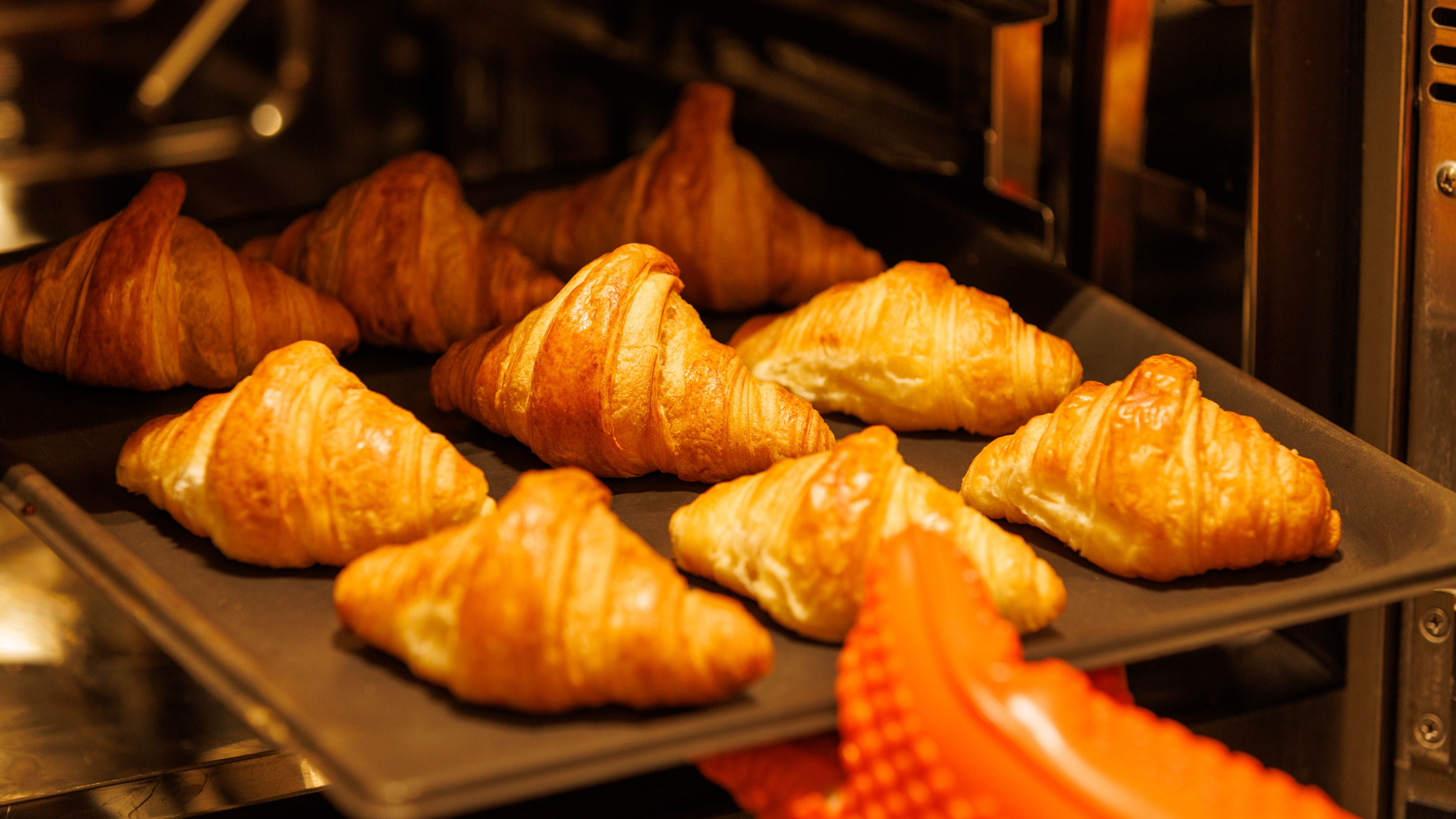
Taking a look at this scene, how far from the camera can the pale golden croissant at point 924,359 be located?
138cm

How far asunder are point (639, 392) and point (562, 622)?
0.38 meters

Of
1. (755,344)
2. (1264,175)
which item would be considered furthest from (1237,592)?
(755,344)

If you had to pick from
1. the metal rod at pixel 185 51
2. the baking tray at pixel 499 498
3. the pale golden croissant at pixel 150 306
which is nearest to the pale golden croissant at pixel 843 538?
the baking tray at pixel 499 498

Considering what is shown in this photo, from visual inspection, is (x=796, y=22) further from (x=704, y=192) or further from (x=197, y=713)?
(x=197, y=713)

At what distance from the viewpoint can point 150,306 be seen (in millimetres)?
1370

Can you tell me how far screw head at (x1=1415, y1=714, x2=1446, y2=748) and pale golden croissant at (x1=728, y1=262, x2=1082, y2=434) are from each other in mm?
470

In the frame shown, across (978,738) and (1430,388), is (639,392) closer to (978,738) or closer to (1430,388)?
(978,738)

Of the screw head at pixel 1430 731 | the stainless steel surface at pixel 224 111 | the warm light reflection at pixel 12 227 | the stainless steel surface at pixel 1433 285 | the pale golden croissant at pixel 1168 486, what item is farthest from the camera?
the stainless steel surface at pixel 224 111

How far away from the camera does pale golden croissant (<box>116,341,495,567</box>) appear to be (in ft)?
3.63

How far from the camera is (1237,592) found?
1108 mm

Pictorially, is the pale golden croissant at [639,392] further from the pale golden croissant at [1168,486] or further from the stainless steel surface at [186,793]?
the stainless steel surface at [186,793]

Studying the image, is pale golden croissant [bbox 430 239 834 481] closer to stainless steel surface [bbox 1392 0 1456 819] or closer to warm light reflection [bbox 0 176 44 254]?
stainless steel surface [bbox 1392 0 1456 819]

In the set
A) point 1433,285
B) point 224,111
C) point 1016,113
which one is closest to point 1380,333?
point 1433,285

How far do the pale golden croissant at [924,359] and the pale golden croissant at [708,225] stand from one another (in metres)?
0.17
